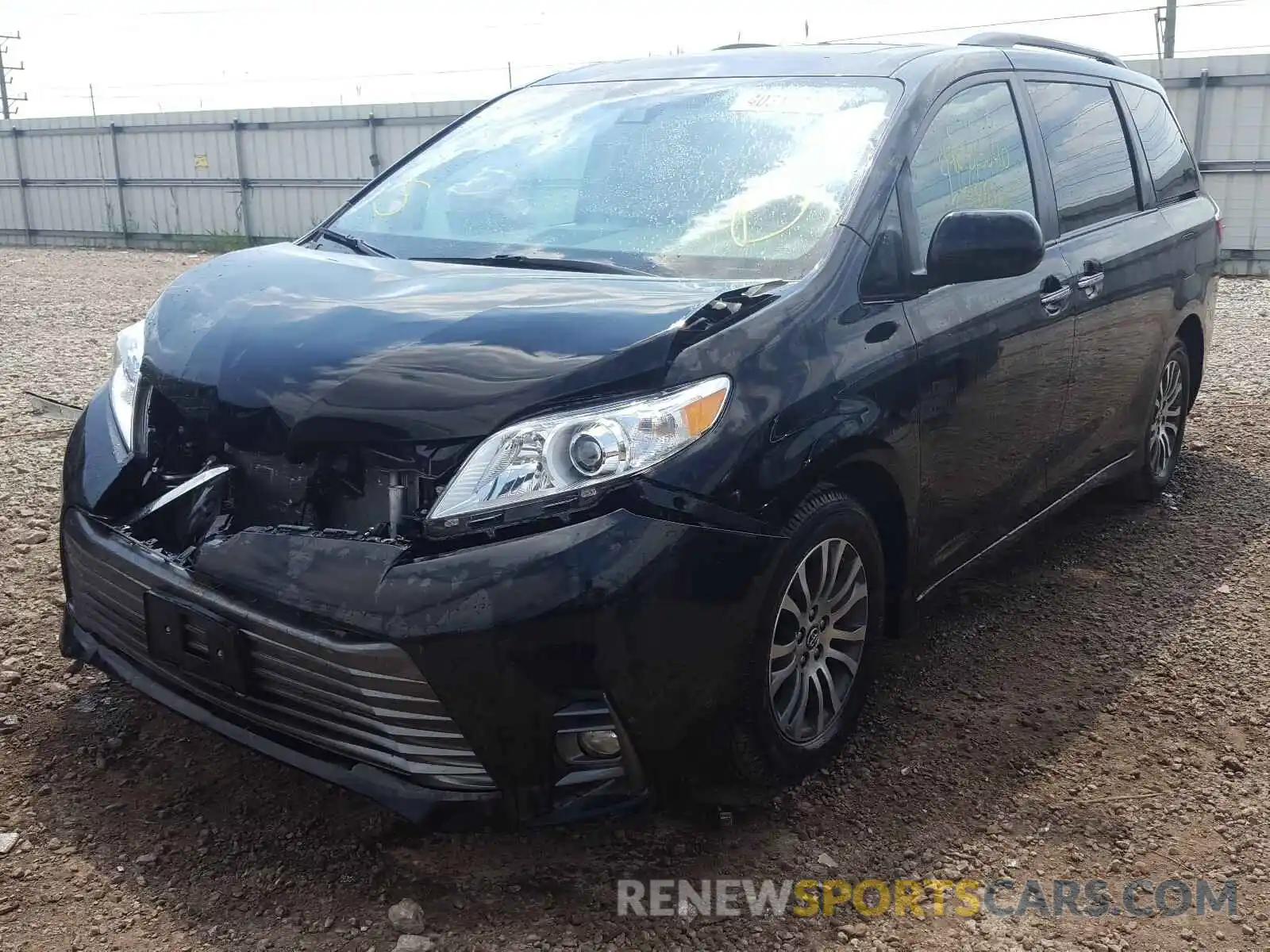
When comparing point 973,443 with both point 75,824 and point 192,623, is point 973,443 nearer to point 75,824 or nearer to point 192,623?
point 192,623

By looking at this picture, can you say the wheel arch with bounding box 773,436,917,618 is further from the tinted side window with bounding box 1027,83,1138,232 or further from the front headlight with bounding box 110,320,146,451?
the front headlight with bounding box 110,320,146,451

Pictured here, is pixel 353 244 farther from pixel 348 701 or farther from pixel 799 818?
pixel 799 818

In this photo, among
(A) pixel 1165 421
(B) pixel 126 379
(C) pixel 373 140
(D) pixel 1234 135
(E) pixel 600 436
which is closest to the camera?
(E) pixel 600 436

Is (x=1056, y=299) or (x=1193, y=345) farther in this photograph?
(x=1193, y=345)

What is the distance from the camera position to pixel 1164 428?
203 inches

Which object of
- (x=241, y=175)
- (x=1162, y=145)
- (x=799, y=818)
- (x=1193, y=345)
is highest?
(x=1162, y=145)

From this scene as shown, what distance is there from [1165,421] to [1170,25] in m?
27.3

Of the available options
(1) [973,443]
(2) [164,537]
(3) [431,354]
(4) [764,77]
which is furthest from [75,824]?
(4) [764,77]

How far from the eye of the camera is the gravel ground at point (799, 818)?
243cm

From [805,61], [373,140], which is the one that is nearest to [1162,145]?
[805,61]

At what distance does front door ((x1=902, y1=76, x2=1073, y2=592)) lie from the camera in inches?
124

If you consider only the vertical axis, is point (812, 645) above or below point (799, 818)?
above

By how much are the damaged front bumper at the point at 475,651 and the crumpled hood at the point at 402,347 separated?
0.26 m

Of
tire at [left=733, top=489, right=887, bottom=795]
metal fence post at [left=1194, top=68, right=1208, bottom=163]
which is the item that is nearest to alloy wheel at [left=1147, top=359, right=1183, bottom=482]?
tire at [left=733, top=489, right=887, bottom=795]
